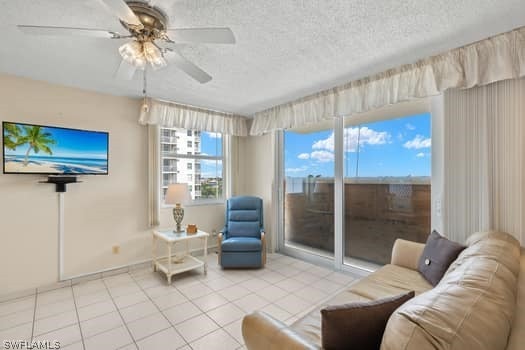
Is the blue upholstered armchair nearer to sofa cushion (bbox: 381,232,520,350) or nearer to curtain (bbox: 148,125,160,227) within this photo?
curtain (bbox: 148,125,160,227)

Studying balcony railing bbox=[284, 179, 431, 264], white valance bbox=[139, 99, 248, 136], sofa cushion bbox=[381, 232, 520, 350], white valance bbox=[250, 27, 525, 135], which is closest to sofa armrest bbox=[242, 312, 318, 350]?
sofa cushion bbox=[381, 232, 520, 350]

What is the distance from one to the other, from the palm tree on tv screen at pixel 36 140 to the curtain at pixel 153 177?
1.07 m

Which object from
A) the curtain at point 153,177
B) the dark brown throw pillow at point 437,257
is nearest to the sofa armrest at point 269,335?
the dark brown throw pillow at point 437,257

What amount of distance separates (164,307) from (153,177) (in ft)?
5.89

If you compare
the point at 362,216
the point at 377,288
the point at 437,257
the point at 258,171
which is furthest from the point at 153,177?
the point at 437,257

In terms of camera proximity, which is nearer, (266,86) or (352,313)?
(352,313)

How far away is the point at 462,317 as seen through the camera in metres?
0.79

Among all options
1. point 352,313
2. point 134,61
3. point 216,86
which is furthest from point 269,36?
point 352,313

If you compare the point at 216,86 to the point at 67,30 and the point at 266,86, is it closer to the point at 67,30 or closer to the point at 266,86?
the point at 266,86

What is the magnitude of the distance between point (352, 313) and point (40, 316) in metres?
2.90

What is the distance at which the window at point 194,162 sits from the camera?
3.81m

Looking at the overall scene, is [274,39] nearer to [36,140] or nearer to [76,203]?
[36,140]

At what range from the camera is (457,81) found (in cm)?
208

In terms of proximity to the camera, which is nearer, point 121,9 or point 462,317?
point 462,317
